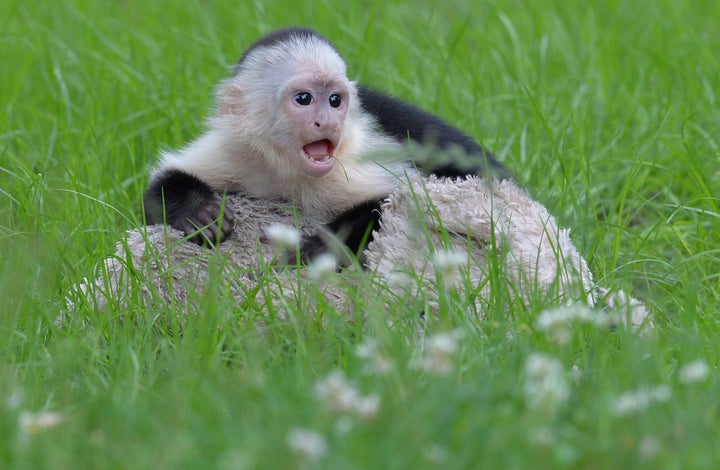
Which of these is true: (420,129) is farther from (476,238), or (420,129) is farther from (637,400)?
(637,400)

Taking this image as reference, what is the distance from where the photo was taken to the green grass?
6.98 feet

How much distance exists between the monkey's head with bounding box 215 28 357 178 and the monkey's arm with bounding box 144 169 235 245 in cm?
30

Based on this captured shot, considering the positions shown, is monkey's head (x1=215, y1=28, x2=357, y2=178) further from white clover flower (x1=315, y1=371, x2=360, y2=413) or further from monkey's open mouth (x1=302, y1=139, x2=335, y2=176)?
white clover flower (x1=315, y1=371, x2=360, y2=413)

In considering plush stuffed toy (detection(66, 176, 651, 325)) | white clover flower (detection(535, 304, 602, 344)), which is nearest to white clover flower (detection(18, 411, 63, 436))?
plush stuffed toy (detection(66, 176, 651, 325))

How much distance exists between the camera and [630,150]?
187 inches

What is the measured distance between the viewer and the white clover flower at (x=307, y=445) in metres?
1.89

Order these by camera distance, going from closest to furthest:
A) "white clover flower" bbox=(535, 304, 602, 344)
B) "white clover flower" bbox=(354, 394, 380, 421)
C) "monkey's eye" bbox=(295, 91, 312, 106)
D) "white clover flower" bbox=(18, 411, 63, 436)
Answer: "white clover flower" bbox=(354, 394, 380, 421)
"white clover flower" bbox=(18, 411, 63, 436)
"white clover flower" bbox=(535, 304, 602, 344)
"monkey's eye" bbox=(295, 91, 312, 106)

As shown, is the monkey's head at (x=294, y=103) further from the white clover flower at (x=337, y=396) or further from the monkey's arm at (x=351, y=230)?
the white clover flower at (x=337, y=396)

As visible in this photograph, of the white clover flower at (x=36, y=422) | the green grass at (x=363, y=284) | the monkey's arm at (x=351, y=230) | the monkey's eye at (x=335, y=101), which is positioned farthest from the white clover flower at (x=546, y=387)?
the monkey's eye at (x=335, y=101)

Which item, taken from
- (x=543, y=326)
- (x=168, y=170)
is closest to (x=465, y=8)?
(x=168, y=170)

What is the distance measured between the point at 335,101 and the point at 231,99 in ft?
1.35

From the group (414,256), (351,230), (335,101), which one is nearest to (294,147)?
(335,101)

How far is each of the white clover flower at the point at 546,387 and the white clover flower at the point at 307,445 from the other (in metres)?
0.43

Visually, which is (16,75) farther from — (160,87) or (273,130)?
(273,130)
